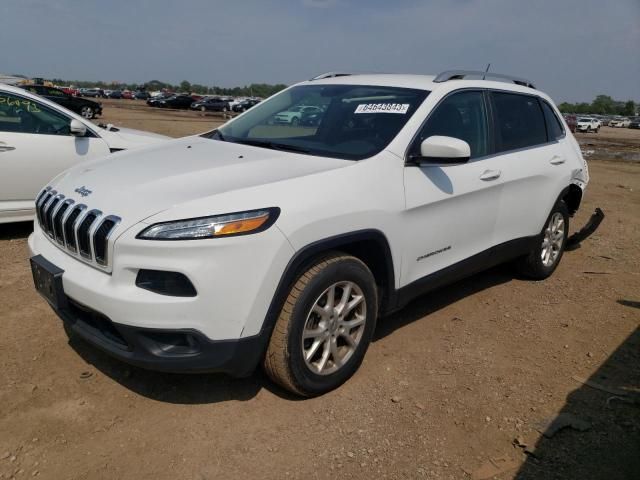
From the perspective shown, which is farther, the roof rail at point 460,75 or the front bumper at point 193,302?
the roof rail at point 460,75

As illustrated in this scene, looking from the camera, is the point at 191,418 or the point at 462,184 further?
the point at 462,184

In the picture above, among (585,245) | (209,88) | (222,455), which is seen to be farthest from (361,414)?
(209,88)

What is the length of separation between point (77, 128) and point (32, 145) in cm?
49

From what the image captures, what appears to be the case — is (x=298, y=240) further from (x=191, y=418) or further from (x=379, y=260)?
(x=191, y=418)

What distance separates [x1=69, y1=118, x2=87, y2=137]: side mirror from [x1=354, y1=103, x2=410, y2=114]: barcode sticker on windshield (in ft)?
11.8

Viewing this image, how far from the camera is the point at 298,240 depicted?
8.42 ft

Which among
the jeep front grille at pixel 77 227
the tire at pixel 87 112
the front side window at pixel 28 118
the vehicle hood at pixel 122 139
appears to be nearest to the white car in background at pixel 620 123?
the tire at pixel 87 112

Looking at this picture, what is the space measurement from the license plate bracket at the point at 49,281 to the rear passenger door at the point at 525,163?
3.05 m

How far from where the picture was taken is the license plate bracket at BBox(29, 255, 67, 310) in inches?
106

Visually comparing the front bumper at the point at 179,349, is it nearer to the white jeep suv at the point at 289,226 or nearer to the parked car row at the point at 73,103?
the white jeep suv at the point at 289,226

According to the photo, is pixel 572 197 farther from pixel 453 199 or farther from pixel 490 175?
pixel 453 199

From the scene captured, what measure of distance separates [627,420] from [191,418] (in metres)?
2.44

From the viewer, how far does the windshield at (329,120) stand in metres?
3.28

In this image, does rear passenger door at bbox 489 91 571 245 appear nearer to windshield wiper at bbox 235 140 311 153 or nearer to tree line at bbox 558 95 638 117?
windshield wiper at bbox 235 140 311 153
